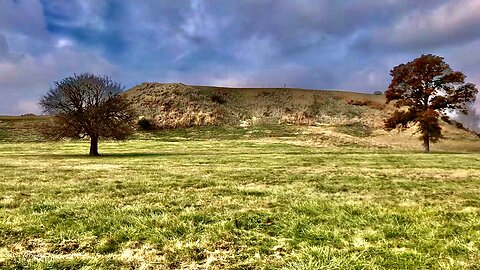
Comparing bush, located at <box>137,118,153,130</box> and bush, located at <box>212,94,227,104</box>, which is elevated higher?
bush, located at <box>212,94,227,104</box>

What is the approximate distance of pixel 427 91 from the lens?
1537 inches

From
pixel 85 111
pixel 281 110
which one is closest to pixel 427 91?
pixel 85 111

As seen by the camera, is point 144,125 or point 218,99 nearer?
point 144,125

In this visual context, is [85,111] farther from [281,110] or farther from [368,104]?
[368,104]

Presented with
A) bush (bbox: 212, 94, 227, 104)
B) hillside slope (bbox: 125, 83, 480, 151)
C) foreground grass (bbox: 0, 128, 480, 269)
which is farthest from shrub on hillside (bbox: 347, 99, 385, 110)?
foreground grass (bbox: 0, 128, 480, 269)

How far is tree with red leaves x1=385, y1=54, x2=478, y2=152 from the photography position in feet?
126

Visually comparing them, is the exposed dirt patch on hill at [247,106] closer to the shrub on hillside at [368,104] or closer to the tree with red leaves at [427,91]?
the shrub on hillside at [368,104]

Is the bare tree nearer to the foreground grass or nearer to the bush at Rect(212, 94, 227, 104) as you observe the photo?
the foreground grass

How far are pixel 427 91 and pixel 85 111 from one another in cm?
3514

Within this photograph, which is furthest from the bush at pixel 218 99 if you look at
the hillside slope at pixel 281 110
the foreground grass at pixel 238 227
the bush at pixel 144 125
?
the foreground grass at pixel 238 227

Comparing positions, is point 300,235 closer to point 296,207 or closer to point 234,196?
point 296,207

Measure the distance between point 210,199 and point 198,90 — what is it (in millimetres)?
84057

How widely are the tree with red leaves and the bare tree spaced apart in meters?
29.8

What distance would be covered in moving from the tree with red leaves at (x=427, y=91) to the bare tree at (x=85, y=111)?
1174 inches
